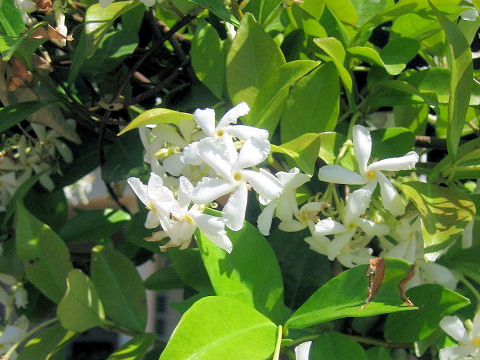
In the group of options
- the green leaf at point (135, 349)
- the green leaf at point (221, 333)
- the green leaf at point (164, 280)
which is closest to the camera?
the green leaf at point (221, 333)

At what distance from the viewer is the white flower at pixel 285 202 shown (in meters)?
0.49

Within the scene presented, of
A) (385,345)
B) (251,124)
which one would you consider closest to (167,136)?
(251,124)

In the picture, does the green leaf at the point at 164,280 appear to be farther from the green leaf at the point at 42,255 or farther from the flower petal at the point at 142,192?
the flower petal at the point at 142,192

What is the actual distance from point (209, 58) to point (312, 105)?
0.11 meters

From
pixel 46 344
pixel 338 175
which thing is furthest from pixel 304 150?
pixel 46 344

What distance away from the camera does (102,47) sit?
0.66 metres

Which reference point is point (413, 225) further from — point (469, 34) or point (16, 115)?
point (16, 115)

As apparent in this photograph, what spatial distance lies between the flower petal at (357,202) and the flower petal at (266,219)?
6 centimetres

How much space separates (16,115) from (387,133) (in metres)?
0.37

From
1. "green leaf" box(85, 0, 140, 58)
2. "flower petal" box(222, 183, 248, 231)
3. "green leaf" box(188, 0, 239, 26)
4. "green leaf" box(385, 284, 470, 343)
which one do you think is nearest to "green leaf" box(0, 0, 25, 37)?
"green leaf" box(85, 0, 140, 58)

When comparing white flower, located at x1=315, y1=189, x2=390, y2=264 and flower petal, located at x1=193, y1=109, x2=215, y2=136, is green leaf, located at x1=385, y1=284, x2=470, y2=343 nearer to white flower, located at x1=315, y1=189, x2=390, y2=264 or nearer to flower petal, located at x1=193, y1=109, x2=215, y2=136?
white flower, located at x1=315, y1=189, x2=390, y2=264

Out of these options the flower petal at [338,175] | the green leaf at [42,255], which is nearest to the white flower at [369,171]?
the flower petal at [338,175]

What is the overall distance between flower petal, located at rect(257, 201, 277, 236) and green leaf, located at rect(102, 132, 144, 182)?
222mm

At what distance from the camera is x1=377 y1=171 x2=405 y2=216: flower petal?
1.64 feet
